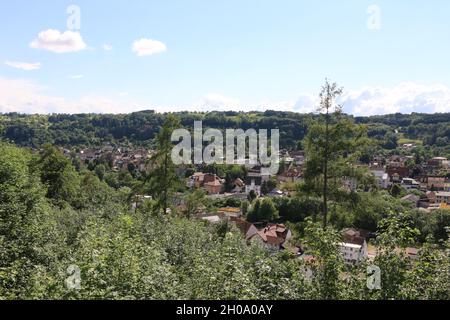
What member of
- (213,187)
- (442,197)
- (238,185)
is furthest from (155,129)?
(442,197)

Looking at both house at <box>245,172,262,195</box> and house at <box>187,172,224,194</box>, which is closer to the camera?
house at <box>187,172,224,194</box>

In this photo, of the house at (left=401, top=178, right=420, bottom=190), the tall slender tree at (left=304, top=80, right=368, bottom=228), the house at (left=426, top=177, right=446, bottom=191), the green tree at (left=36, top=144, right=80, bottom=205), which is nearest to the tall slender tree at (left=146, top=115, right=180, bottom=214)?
the tall slender tree at (left=304, top=80, right=368, bottom=228)

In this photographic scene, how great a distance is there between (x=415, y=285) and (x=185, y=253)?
801cm

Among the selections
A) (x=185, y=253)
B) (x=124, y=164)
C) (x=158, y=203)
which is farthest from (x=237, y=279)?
(x=124, y=164)

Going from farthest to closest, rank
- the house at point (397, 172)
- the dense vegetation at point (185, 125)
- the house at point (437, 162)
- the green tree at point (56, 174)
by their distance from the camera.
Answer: the dense vegetation at point (185, 125)
the house at point (437, 162)
the house at point (397, 172)
the green tree at point (56, 174)

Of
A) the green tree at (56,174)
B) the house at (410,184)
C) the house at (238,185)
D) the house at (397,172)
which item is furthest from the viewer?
the house at (397,172)

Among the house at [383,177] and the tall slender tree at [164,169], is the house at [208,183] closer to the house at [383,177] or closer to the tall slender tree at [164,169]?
the house at [383,177]

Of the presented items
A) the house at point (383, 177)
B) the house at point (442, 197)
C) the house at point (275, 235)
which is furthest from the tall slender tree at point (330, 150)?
the house at point (383, 177)
